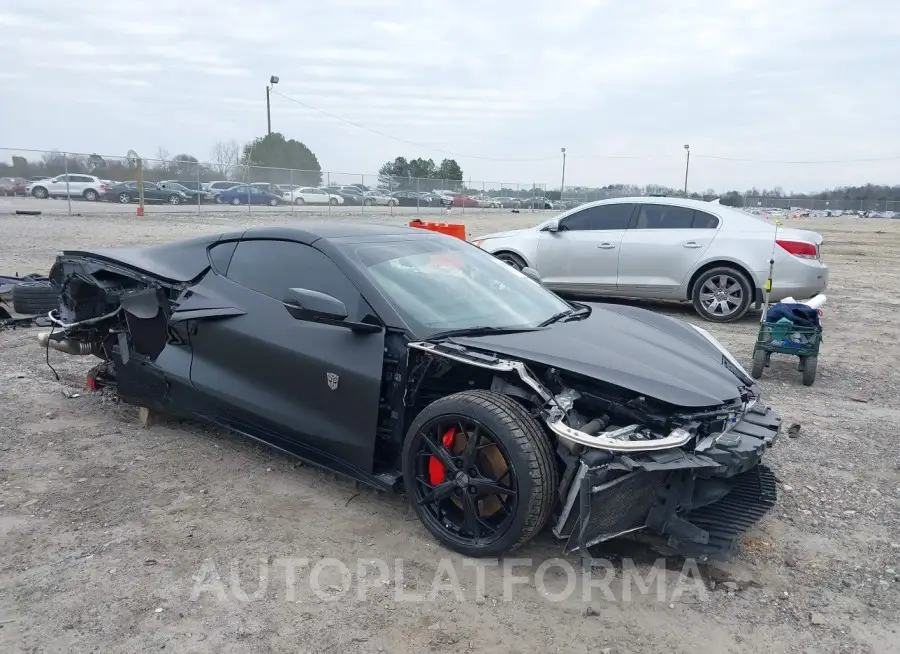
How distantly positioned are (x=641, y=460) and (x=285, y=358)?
6.38 feet

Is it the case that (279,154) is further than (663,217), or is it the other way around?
(279,154)

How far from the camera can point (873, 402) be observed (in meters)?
5.59

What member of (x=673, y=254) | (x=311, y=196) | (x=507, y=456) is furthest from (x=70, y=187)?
(x=507, y=456)

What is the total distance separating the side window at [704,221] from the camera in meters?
8.98

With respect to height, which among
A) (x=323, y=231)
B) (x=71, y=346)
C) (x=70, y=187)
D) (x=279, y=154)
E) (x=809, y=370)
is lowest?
(x=809, y=370)

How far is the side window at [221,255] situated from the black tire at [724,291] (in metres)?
6.43

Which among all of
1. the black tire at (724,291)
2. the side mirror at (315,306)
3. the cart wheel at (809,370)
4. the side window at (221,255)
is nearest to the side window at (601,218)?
the black tire at (724,291)

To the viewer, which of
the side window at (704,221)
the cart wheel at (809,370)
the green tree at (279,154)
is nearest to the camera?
the cart wheel at (809,370)

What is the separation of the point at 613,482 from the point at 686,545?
537 millimetres

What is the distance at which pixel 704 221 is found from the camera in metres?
9.05

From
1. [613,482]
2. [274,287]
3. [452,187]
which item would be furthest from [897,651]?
[452,187]

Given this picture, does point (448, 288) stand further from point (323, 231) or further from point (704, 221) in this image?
point (704, 221)

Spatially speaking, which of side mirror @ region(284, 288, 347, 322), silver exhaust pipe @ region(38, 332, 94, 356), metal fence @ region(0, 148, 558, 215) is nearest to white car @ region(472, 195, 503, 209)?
metal fence @ region(0, 148, 558, 215)

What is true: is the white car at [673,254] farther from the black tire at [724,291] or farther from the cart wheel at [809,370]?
the cart wheel at [809,370]
